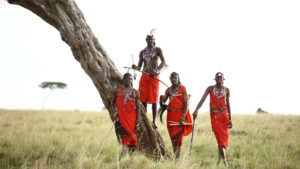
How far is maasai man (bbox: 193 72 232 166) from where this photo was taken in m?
6.19

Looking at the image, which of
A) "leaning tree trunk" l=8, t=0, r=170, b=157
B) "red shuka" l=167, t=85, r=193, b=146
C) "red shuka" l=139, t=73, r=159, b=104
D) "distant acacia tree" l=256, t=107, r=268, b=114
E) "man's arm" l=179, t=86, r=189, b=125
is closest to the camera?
"leaning tree trunk" l=8, t=0, r=170, b=157

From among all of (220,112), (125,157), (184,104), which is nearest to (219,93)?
(220,112)

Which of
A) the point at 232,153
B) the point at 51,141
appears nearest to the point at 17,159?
the point at 51,141

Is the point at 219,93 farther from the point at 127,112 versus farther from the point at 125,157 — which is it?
the point at 125,157

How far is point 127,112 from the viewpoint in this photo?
18.0 ft

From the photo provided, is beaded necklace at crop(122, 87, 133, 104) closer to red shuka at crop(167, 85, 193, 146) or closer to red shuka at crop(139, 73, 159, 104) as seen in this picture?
red shuka at crop(139, 73, 159, 104)

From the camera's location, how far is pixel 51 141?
293 inches

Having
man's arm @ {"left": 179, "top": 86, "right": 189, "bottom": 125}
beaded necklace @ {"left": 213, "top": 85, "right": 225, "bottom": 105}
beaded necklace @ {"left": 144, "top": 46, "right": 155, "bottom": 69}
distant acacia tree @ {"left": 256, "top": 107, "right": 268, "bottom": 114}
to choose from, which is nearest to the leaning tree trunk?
beaded necklace @ {"left": 144, "top": 46, "right": 155, "bottom": 69}

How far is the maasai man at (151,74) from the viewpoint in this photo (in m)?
6.43

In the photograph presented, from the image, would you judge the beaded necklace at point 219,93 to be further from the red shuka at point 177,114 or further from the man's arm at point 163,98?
the man's arm at point 163,98

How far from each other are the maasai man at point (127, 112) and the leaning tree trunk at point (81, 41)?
0.48 metres

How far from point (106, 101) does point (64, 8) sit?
238 cm

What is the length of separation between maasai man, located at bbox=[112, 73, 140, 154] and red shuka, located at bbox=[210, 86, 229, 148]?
6.75ft

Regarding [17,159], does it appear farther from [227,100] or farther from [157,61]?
[227,100]
